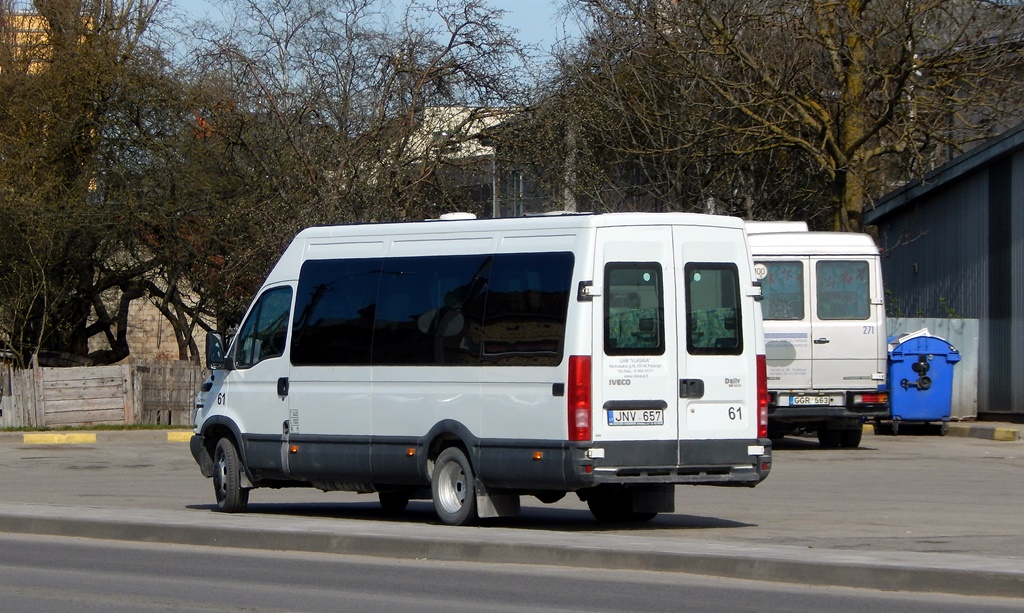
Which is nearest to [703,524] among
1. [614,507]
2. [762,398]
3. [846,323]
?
[614,507]

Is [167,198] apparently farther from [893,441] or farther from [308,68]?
[893,441]

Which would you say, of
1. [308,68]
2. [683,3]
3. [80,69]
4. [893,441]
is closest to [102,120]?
[80,69]

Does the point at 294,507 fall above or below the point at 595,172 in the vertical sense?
below

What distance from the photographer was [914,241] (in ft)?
103

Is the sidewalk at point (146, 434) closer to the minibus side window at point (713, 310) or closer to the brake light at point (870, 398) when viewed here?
the brake light at point (870, 398)

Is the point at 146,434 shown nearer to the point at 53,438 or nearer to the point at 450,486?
the point at 53,438

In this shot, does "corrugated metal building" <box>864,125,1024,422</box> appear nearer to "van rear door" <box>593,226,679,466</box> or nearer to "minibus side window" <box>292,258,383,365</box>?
"van rear door" <box>593,226,679,466</box>

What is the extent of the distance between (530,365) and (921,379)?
1489 centimetres

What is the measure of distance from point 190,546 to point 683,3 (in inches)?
758

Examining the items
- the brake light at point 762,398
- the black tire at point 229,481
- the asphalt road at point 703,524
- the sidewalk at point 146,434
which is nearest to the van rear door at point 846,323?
the asphalt road at point 703,524

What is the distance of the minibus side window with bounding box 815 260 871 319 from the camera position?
2238 centimetres

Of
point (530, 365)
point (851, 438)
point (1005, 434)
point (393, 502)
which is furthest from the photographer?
point (1005, 434)

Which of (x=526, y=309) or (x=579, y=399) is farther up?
(x=526, y=309)

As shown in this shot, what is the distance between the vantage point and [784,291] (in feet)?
73.9
